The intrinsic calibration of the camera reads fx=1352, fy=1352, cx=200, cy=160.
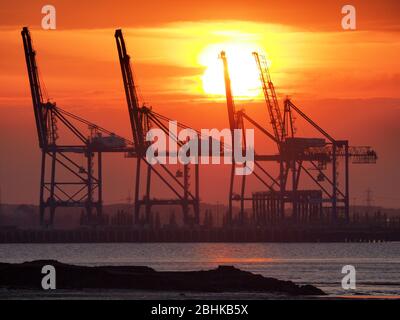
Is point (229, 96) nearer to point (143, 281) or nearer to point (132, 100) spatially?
point (132, 100)

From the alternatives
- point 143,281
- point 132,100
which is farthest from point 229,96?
point 143,281

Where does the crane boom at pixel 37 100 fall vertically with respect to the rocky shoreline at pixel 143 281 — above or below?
above

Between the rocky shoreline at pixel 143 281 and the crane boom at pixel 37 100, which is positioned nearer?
the rocky shoreline at pixel 143 281

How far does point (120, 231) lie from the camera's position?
186875 mm

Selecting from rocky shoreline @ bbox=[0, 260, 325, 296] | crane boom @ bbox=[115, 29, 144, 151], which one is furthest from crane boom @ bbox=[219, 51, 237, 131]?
rocky shoreline @ bbox=[0, 260, 325, 296]

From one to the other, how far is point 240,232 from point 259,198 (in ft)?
19.1

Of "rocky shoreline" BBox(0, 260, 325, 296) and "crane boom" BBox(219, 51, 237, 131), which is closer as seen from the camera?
"rocky shoreline" BBox(0, 260, 325, 296)

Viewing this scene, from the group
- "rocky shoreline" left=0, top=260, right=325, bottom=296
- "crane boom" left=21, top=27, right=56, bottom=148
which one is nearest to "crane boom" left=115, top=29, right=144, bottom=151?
"crane boom" left=21, top=27, right=56, bottom=148

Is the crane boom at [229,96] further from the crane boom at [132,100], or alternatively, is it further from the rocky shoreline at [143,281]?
the rocky shoreline at [143,281]

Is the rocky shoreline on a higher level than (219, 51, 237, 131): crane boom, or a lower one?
lower

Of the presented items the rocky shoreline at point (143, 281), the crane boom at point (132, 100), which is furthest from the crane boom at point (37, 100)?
the rocky shoreline at point (143, 281)

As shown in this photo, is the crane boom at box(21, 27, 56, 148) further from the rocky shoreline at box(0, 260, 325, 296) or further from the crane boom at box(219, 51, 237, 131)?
the rocky shoreline at box(0, 260, 325, 296)
